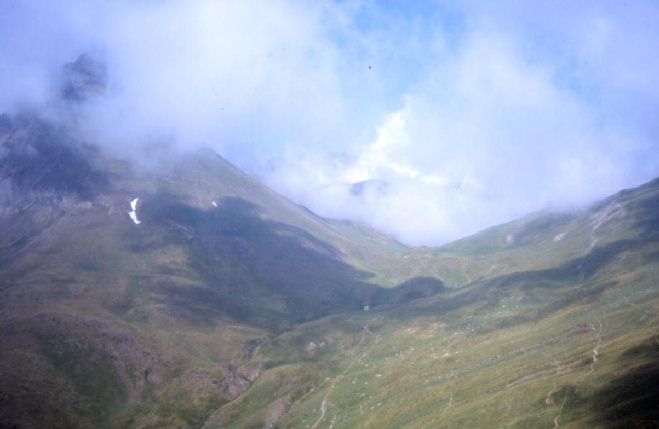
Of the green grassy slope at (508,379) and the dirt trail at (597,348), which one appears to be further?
the dirt trail at (597,348)

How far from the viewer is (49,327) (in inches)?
7667

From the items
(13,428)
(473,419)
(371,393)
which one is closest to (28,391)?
(13,428)

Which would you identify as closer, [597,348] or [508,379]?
[597,348]

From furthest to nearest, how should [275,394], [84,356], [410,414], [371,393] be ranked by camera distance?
[84,356], [275,394], [371,393], [410,414]

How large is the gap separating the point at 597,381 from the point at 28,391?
160799mm

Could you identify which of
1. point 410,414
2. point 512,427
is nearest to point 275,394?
point 410,414

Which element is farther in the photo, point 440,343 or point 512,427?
point 440,343

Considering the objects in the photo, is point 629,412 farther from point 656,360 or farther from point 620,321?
point 620,321

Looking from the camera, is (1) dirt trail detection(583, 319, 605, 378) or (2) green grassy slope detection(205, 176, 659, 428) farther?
(1) dirt trail detection(583, 319, 605, 378)

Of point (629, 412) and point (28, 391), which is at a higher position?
point (28, 391)

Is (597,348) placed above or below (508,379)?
above

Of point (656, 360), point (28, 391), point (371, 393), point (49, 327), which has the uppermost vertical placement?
point (49, 327)

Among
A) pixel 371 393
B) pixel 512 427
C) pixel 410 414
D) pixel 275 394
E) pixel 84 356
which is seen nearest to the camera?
pixel 512 427

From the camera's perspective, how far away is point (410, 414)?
120 metres
